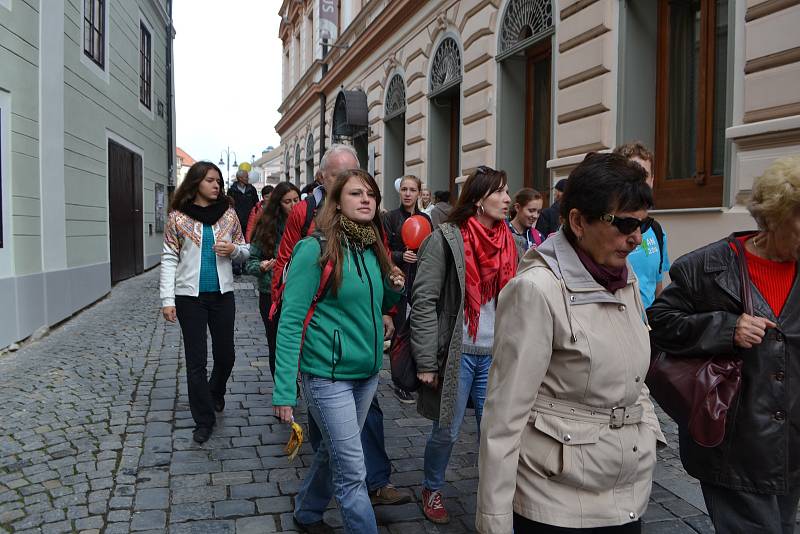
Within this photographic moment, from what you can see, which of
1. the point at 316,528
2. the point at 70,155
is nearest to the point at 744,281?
the point at 316,528

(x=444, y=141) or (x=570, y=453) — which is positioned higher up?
(x=444, y=141)

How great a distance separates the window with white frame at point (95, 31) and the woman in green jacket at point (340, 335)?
10064 millimetres

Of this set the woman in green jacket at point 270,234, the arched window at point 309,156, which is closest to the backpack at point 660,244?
the woman in green jacket at point 270,234

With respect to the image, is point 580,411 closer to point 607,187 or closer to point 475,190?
point 607,187

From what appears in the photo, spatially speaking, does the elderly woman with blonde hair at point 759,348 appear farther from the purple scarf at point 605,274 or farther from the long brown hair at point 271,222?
the long brown hair at point 271,222

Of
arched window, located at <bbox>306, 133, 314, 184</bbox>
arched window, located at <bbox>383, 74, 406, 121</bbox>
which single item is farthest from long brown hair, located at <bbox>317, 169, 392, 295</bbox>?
arched window, located at <bbox>306, 133, 314, 184</bbox>

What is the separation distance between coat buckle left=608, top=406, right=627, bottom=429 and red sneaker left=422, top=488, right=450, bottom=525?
175 cm

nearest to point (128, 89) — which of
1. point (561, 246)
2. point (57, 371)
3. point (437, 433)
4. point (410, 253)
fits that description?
point (57, 371)

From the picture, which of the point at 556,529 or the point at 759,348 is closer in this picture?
the point at 556,529

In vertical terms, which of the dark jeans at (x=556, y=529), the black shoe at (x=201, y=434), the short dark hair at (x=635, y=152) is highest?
the short dark hair at (x=635, y=152)

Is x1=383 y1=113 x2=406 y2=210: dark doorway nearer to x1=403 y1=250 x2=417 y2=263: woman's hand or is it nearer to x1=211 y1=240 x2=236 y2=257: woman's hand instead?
x1=403 y1=250 x2=417 y2=263: woman's hand

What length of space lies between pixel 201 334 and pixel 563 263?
340cm

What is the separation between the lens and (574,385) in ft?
6.22

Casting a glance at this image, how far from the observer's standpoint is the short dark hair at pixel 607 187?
1.92 meters
